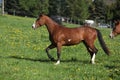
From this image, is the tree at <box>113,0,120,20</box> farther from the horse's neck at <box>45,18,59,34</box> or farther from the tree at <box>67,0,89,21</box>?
the horse's neck at <box>45,18,59,34</box>

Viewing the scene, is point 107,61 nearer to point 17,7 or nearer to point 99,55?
point 99,55

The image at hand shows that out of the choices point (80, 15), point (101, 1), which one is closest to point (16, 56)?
point (80, 15)

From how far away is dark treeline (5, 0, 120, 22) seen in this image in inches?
3588

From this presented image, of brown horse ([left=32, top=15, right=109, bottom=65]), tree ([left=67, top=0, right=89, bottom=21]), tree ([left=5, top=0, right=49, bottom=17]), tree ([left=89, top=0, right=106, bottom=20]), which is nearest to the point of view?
brown horse ([left=32, top=15, right=109, bottom=65])

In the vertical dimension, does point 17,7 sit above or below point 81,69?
below

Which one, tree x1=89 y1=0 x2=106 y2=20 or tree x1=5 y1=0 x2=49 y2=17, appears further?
tree x1=89 y1=0 x2=106 y2=20

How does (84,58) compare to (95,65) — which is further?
(84,58)

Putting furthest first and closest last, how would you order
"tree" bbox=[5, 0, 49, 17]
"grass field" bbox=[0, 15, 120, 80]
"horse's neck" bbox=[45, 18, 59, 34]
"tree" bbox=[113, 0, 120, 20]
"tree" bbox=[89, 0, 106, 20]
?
"tree" bbox=[89, 0, 106, 20] < "tree" bbox=[113, 0, 120, 20] < "tree" bbox=[5, 0, 49, 17] < "horse's neck" bbox=[45, 18, 59, 34] < "grass field" bbox=[0, 15, 120, 80]

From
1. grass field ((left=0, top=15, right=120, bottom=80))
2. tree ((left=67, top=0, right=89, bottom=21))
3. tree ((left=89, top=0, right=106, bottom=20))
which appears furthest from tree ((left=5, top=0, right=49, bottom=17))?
grass field ((left=0, top=15, right=120, bottom=80))

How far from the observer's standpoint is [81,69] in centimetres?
1341

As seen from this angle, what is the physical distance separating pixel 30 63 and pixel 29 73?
2325 millimetres

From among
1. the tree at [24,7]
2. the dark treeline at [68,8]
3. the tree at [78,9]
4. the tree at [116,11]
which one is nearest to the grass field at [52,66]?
the dark treeline at [68,8]

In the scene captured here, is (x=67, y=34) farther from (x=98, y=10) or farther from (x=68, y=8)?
(x=98, y=10)

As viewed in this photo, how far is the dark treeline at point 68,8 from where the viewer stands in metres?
91.1
